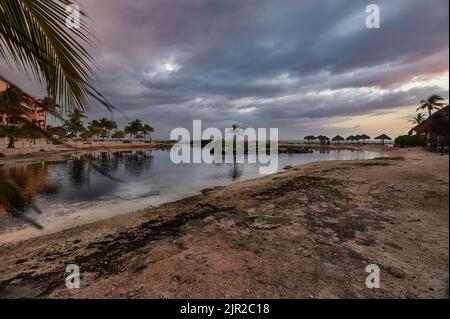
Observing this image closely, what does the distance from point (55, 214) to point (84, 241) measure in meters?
4.85

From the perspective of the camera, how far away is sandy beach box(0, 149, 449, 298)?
365 centimetres

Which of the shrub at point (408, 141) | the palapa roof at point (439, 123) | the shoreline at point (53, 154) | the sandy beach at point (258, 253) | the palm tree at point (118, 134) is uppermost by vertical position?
the palm tree at point (118, 134)

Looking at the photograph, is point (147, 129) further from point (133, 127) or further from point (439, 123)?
point (439, 123)

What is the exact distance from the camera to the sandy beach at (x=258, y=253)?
3650 millimetres

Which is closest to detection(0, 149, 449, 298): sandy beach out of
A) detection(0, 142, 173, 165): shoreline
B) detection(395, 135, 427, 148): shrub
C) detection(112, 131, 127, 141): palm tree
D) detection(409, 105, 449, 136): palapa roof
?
detection(409, 105, 449, 136): palapa roof

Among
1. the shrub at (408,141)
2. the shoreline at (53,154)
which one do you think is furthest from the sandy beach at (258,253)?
the shrub at (408,141)

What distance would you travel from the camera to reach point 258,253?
474 cm

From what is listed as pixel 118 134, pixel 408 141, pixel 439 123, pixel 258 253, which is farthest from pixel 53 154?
pixel 118 134

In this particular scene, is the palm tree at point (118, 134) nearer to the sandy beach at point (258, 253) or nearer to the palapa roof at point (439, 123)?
the sandy beach at point (258, 253)

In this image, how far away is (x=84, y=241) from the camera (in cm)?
676

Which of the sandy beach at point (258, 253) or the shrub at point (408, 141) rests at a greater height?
the shrub at point (408, 141)

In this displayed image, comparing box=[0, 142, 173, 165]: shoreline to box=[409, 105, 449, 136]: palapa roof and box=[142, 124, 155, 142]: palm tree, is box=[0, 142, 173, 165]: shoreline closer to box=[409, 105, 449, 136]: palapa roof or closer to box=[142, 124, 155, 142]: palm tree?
box=[409, 105, 449, 136]: palapa roof
